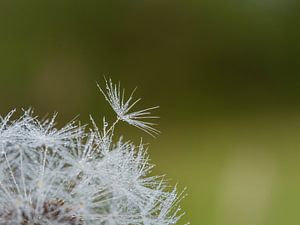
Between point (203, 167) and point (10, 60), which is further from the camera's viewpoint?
point (10, 60)

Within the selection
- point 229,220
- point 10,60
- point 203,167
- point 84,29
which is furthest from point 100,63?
point 229,220

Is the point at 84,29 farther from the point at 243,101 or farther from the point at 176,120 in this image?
the point at 243,101

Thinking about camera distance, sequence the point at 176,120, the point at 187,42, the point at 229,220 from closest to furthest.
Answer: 1. the point at 229,220
2. the point at 176,120
3. the point at 187,42

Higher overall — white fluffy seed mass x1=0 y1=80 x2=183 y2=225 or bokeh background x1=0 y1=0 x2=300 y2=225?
bokeh background x1=0 y1=0 x2=300 y2=225

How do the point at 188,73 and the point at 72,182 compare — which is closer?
the point at 72,182

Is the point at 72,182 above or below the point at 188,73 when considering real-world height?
below
